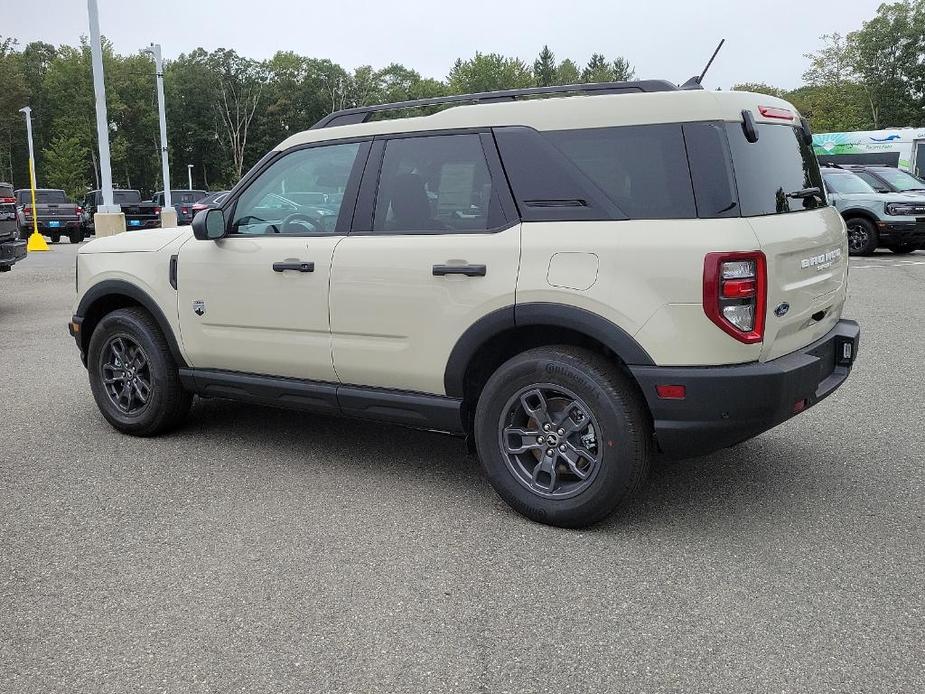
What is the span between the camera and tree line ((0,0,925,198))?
67.9 m

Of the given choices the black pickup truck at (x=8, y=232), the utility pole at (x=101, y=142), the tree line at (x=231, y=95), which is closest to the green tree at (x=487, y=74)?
the tree line at (x=231, y=95)

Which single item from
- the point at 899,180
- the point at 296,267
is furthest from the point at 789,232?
the point at 899,180

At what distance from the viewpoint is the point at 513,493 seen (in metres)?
4.02

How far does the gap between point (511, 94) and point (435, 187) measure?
57 centimetres

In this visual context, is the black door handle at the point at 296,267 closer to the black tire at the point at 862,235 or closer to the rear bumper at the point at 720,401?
the rear bumper at the point at 720,401

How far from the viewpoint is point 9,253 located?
36.3 ft

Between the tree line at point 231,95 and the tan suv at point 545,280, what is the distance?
66400 millimetres

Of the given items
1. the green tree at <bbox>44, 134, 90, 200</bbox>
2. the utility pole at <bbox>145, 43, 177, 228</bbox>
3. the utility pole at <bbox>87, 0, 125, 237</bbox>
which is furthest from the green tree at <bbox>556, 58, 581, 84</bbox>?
the utility pole at <bbox>87, 0, 125, 237</bbox>

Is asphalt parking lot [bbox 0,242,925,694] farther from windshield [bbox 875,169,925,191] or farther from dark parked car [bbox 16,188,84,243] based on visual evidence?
dark parked car [bbox 16,188,84,243]

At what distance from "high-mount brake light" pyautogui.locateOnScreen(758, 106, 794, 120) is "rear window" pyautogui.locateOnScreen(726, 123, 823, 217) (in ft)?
0.15

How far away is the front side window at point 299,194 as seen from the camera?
4.62 meters

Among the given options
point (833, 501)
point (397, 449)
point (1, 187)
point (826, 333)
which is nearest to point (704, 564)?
point (833, 501)

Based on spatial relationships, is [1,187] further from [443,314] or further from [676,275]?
[676,275]

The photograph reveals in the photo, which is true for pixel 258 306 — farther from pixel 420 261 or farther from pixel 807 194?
pixel 807 194
